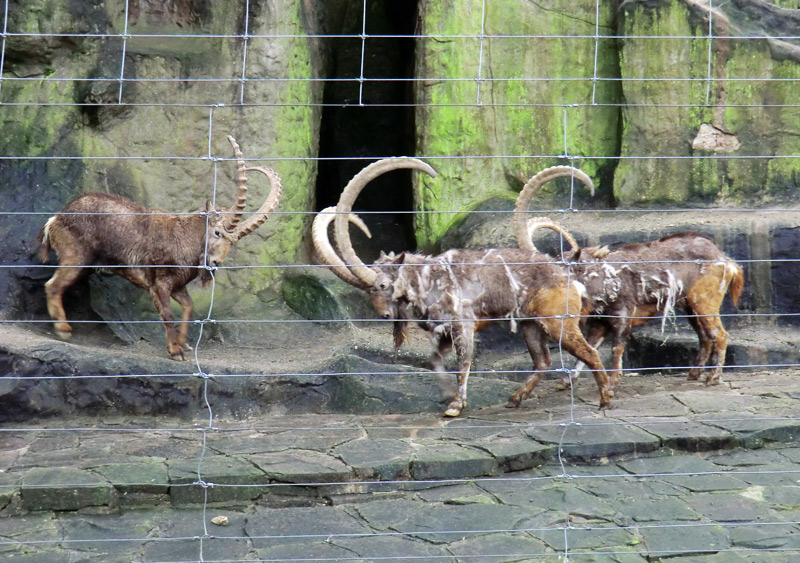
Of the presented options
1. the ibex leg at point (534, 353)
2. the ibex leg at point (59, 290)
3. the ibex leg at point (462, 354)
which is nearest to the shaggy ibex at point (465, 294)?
the ibex leg at point (462, 354)

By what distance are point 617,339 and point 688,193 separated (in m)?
2.33

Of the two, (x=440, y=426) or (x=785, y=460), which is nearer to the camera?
(x=785, y=460)

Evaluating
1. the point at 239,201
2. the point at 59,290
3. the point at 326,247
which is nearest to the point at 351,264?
the point at 326,247

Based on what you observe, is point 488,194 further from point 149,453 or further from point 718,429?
point 149,453

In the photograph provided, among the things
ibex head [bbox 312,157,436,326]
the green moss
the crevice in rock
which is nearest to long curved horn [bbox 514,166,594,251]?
ibex head [bbox 312,157,436,326]

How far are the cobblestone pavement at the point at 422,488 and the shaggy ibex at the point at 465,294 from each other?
573 mm

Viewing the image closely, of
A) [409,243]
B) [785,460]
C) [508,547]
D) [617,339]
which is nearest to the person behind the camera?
[508,547]

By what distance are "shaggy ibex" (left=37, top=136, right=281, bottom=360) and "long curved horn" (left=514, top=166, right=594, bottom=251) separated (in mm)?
2093

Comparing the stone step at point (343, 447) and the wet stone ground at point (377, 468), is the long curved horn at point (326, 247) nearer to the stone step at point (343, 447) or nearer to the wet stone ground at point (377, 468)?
the wet stone ground at point (377, 468)

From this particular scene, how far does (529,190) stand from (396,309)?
145cm

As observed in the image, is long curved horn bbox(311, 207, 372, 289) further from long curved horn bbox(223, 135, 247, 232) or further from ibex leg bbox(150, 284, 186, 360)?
ibex leg bbox(150, 284, 186, 360)

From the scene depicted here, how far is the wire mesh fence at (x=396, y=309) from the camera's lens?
5.98 m

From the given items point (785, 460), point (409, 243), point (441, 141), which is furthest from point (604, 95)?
point (785, 460)

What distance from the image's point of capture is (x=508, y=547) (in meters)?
5.42
